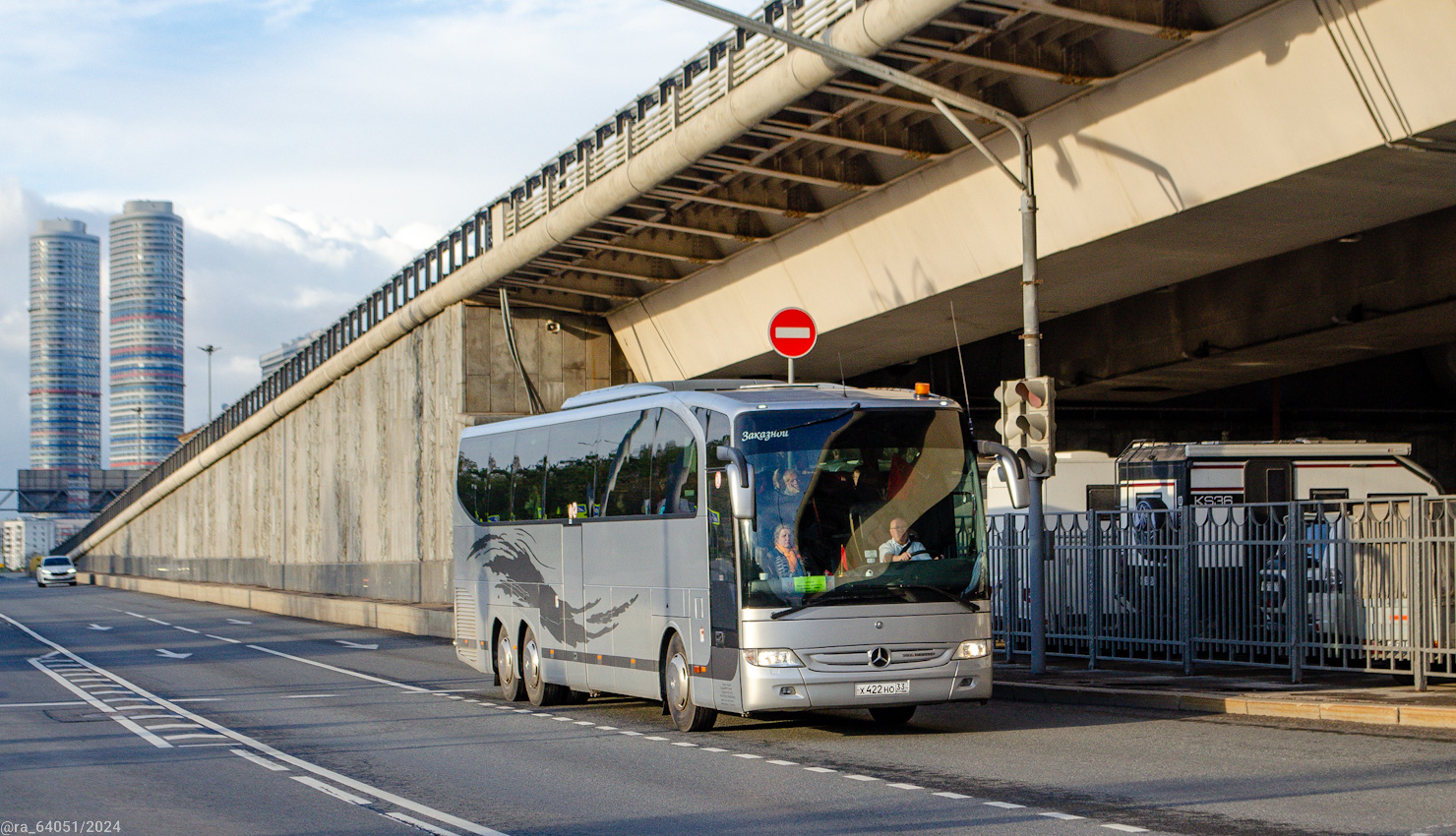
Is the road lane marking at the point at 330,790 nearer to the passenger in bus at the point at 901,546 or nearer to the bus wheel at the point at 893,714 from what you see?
the passenger in bus at the point at 901,546

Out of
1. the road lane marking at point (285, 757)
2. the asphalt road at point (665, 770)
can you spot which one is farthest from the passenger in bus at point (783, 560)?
the road lane marking at point (285, 757)

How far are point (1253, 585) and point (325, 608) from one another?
33.0 m

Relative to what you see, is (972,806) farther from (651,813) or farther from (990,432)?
(990,432)

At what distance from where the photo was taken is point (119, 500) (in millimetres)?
97500

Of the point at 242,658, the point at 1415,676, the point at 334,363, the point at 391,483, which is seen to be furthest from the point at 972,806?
the point at 334,363

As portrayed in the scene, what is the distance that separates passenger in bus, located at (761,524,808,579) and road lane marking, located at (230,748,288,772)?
423 cm

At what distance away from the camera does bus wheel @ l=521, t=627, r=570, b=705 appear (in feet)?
59.4

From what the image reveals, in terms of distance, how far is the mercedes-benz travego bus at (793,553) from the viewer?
13.4 metres

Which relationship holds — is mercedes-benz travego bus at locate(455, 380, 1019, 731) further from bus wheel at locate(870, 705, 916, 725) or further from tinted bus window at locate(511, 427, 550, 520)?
tinted bus window at locate(511, 427, 550, 520)

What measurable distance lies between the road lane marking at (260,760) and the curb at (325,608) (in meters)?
19.7

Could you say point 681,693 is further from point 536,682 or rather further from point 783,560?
point 536,682

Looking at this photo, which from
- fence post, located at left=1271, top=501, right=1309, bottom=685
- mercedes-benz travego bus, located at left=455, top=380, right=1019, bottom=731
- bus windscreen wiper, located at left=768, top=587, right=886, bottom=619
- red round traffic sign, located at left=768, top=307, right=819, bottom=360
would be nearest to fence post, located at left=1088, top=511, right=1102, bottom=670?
fence post, located at left=1271, top=501, right=1309, bottom=685

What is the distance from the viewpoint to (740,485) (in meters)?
13.1

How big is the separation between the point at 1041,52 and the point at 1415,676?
8.97 m
